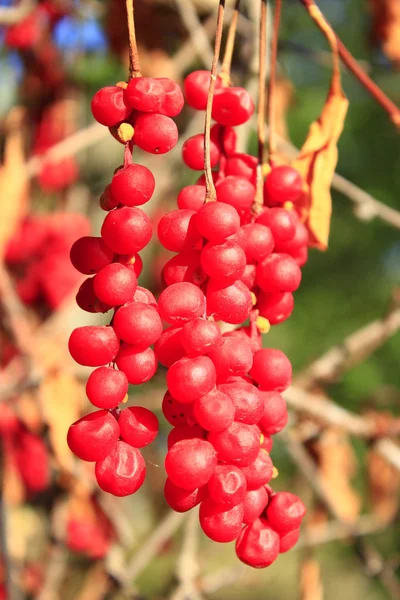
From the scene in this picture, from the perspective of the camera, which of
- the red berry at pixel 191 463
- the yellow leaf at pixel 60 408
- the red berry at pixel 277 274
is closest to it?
the red berry at pixel 191 463

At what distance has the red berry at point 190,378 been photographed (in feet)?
1.46

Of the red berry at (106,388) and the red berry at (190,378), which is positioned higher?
the red berry at (190,378)

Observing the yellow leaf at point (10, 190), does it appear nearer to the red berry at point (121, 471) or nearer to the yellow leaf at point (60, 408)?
the yellow leaf at point (60, 408)

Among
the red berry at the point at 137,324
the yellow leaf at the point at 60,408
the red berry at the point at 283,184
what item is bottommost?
the yellow leaf at the point at 60,408

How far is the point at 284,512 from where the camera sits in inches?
20.0

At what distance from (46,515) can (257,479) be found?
1332 mm

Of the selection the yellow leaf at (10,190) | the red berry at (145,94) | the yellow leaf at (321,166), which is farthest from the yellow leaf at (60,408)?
the red berry at (145,94)

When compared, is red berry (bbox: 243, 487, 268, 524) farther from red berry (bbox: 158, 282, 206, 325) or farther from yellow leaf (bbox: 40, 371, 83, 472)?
yellow leaf (bbox: 40, 371, 83, 472)

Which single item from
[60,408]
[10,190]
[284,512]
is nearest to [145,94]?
[284,512]

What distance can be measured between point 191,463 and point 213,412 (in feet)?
0.13

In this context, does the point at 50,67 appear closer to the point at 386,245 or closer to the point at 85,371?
the point at 85,371

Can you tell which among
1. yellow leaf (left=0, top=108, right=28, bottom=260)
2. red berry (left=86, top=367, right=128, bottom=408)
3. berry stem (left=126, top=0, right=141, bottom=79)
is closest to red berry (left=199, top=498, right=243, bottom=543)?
red berry (left=86, top=367, right=128, bottom=408)

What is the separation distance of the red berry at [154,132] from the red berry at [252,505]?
285 millimetres

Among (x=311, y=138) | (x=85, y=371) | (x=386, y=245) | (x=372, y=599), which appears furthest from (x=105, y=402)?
(x=372, y=599)
